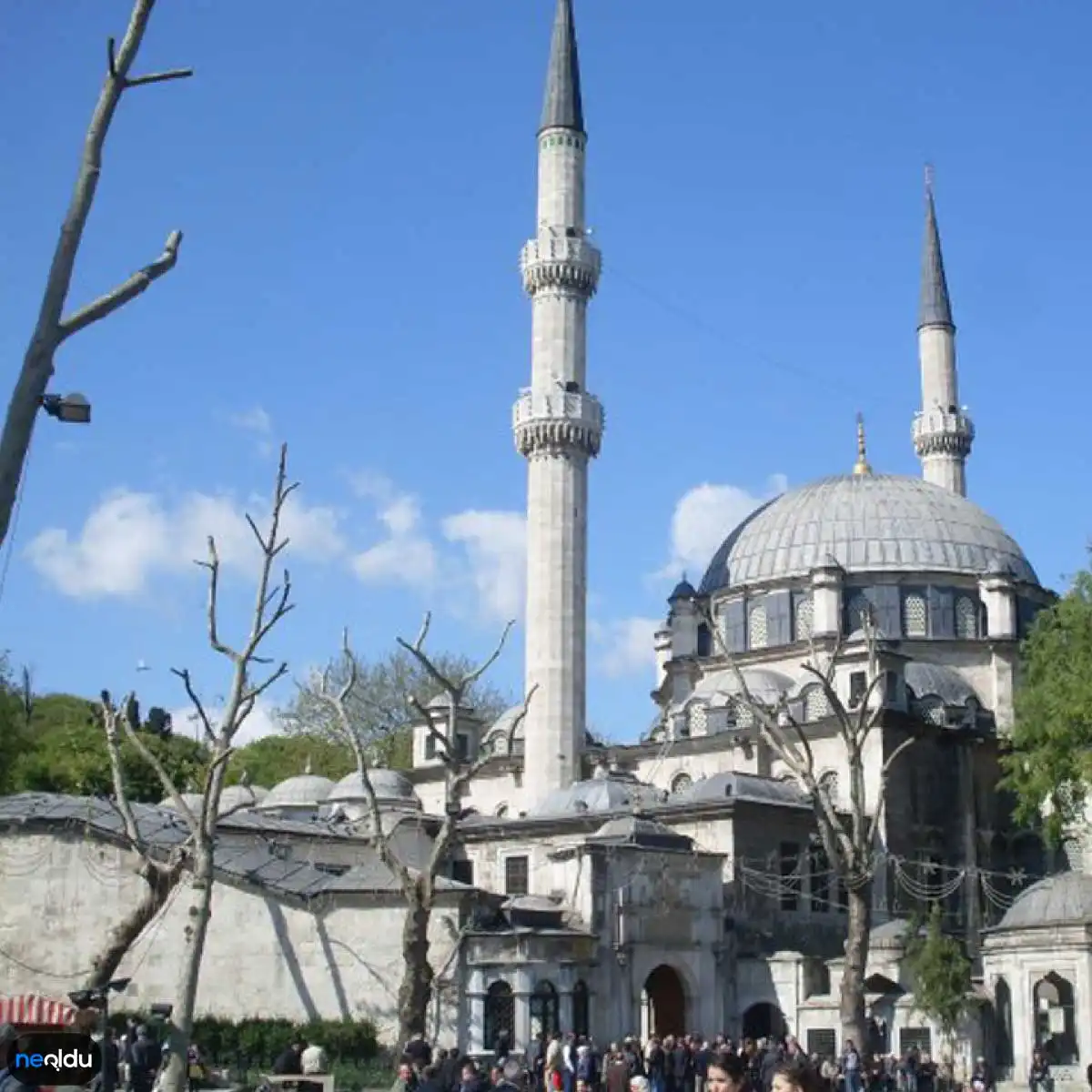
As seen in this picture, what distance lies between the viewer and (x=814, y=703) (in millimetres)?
44469

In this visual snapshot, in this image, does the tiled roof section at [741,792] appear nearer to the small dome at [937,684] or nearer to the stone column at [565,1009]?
the small dome at [937,684]

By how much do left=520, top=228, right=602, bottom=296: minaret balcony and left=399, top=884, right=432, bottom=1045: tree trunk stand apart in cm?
2333

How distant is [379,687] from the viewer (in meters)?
61.8

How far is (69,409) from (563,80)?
38.5 meters

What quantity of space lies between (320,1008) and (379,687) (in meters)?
30.9

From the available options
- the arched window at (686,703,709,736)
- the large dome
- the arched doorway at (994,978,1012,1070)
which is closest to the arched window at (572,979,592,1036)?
the arched doorway at (994,978,1012,1070)

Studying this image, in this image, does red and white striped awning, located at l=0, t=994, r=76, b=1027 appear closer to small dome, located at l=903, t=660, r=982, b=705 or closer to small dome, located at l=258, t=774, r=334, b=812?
small dome, located at l=258, t=774, r=334, b=812

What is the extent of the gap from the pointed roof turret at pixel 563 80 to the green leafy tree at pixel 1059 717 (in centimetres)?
1808

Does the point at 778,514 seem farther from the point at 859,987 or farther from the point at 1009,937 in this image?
the point at 859,987

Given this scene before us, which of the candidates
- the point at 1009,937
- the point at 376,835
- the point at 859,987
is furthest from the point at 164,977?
the point at 1009,937

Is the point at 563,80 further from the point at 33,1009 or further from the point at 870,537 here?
the point at 33,1009

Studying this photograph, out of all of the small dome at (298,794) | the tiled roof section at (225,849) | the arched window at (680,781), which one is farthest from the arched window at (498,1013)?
the arched window at (680,781)

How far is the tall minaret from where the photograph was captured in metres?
42.8

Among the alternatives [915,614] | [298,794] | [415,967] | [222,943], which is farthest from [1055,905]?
[298,794]
